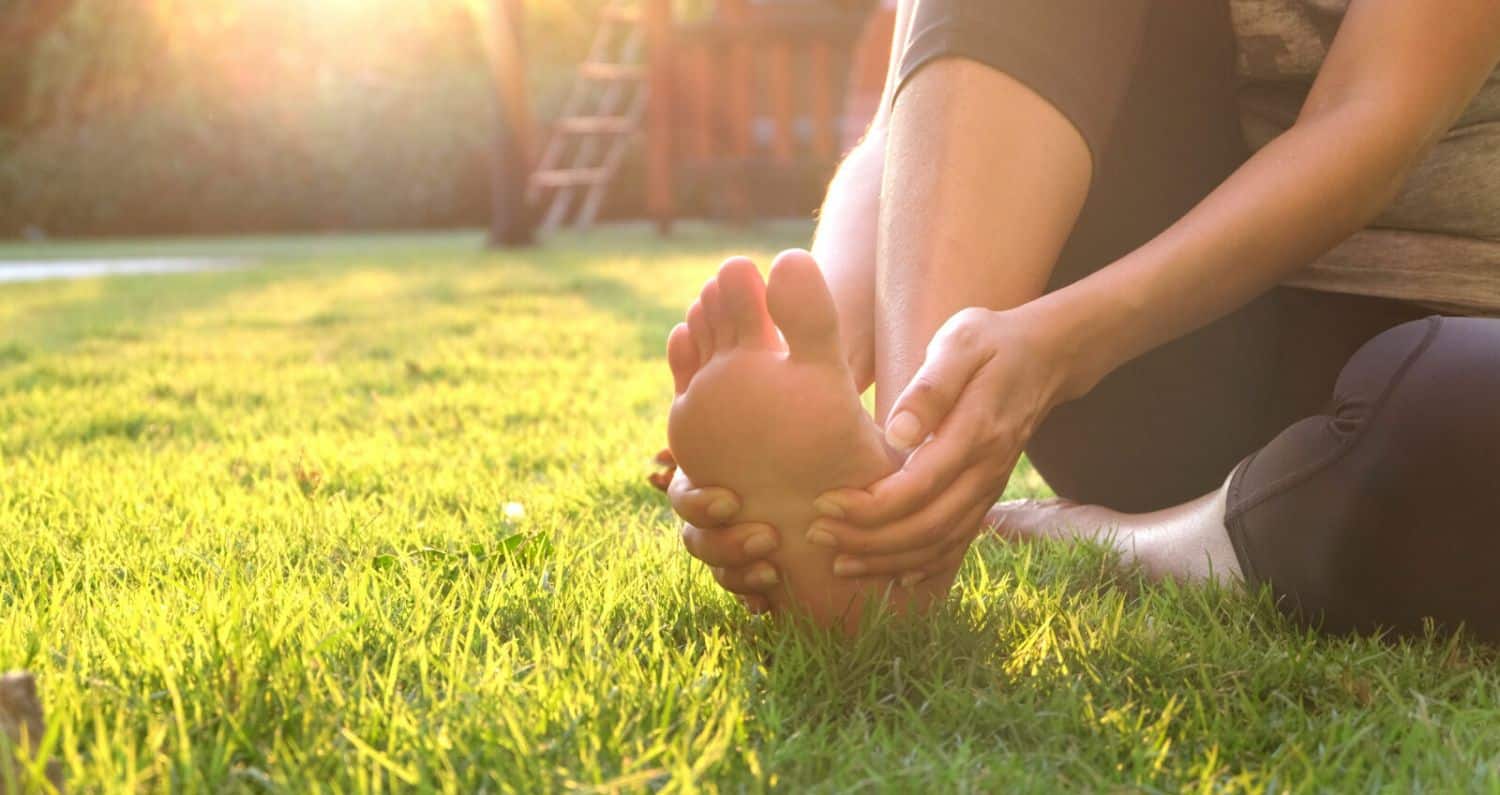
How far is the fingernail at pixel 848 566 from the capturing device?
3.62 feet

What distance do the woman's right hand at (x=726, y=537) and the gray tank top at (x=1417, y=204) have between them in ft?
2.35

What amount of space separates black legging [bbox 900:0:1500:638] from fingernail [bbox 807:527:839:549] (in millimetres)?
418

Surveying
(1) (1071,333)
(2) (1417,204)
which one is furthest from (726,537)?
(2) (1417,204)

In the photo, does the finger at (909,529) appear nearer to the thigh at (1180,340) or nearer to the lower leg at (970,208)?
the lower leg at (970,208)

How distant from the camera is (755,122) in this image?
38.4 ft

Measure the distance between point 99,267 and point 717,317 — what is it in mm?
7725

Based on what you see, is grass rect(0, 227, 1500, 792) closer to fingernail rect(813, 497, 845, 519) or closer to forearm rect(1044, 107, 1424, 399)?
fingernail rect(813, 497, 845, 519)

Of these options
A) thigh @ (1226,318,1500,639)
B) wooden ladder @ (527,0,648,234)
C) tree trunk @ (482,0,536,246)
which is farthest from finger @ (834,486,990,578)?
wooden ladder @ (527,0,648,234)

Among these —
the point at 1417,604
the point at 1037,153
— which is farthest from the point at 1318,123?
the point at 1417,604

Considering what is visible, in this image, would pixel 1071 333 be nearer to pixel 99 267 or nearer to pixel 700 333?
pixel 700 333

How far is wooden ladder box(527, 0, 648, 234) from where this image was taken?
35.4ft

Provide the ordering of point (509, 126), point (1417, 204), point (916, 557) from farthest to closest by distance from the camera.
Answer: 1. point (509, 126)
2. point (1417, 204)
3. point (916, 557)

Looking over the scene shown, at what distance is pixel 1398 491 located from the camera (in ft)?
3.70

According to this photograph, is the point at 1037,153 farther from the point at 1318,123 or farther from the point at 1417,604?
the point at 1417,604
